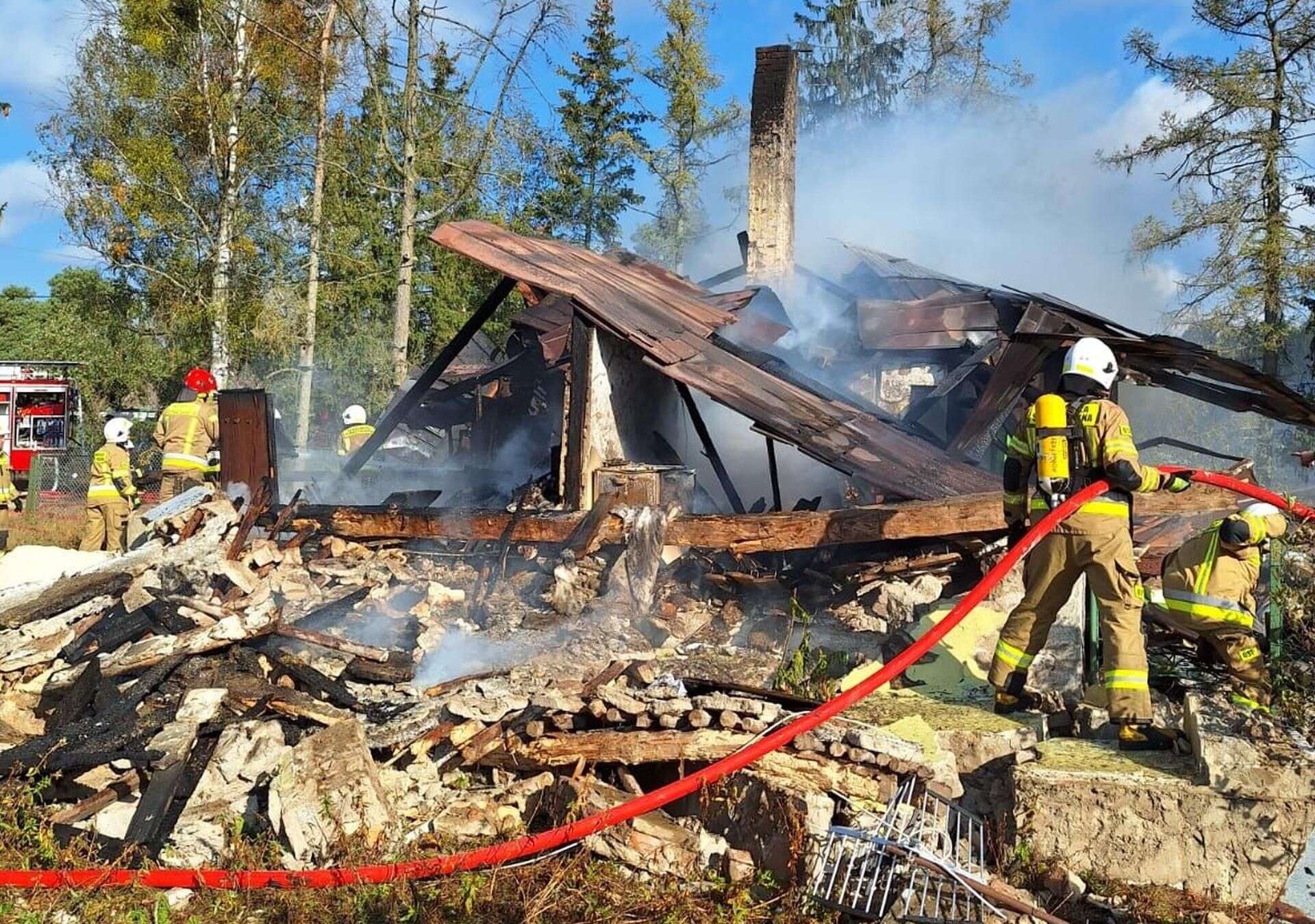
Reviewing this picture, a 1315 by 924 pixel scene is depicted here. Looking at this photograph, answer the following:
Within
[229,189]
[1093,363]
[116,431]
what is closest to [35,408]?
[229,189]

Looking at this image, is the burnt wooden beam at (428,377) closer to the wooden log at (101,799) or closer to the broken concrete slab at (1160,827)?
the wooden log at (101,799)

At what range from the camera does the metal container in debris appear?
6.57 metres

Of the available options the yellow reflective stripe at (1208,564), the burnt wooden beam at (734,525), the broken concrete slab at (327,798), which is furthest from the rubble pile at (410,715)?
the yellow reflective stripe at (1208,564)

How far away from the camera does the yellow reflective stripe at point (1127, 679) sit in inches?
173

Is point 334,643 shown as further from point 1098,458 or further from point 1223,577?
point 1223,577

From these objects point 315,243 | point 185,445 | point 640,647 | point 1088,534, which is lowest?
point 640,647

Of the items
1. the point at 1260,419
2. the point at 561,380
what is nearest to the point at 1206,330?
the point at 1260,419

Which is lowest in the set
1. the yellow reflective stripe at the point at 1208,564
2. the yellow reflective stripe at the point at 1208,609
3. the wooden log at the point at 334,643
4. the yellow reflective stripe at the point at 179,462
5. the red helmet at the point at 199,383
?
the wooden log at the point at 334,643

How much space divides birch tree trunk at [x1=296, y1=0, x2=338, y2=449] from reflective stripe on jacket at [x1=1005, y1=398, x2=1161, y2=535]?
1563 centimetres

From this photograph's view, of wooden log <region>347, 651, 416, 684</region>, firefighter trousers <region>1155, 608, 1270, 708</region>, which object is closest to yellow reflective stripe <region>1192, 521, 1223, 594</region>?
firefighter trousers <region>1155, 608, 1270, 708</region>

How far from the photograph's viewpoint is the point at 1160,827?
12.7 feet

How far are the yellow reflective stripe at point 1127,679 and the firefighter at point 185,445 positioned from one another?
7.83 m

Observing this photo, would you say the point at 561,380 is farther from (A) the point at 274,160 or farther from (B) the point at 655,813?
(A) the point at 274,160

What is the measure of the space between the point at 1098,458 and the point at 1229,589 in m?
0.96
